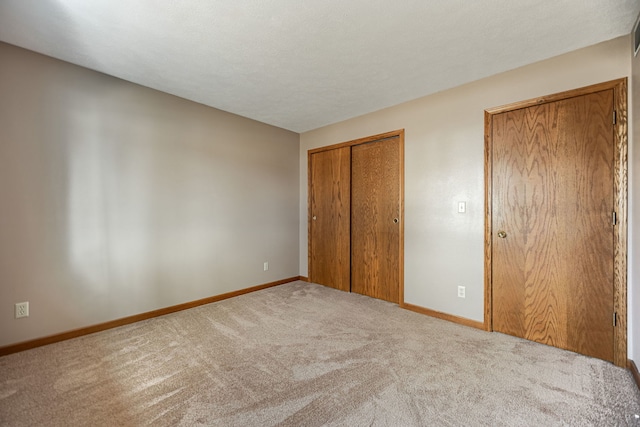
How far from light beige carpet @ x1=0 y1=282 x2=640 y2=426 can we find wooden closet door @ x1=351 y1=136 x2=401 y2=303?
2.89 feet

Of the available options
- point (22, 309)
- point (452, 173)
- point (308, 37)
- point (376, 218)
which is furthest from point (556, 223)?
point (22, 309)

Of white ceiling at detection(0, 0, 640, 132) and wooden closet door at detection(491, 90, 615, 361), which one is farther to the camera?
wooden closet door at detection(491, 90, 615, 361)

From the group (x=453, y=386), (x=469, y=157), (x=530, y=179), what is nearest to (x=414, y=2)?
(x=469, y=157)

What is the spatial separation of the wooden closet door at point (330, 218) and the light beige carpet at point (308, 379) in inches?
53.0

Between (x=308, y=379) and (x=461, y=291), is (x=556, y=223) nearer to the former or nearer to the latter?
(x=461, y=291)

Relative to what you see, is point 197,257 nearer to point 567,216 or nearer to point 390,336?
point 390,336

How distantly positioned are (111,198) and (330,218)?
8.63 ft

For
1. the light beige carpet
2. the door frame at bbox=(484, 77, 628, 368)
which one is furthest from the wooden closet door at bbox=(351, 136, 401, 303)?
the door frame at bbox=(484, 77, 628, 368)

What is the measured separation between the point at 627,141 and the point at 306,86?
8.53ft

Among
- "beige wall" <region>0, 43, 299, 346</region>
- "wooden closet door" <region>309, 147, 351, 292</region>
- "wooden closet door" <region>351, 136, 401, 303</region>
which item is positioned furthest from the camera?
"wooden closet door" <region>309, 147, 351, 292</region>

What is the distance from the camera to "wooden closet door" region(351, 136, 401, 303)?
342cm

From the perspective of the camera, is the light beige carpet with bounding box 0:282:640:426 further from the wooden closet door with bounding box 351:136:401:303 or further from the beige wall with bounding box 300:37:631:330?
the wooden closet door with bounding box 351:136:401:303

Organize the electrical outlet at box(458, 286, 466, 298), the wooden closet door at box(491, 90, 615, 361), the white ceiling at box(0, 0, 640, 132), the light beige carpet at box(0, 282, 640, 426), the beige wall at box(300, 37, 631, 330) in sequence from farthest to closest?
the electrical outlet at box(458, 286, 466, 298)
the beige wall at box(300, 37, 631, 330)
the wooden closet door at box(491, 90, 615, 361)
the white ceiling at box(0, 0, 640, 132)
the light beige carpet at box(0, 282, 640, 426)

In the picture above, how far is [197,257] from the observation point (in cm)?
329
